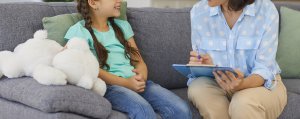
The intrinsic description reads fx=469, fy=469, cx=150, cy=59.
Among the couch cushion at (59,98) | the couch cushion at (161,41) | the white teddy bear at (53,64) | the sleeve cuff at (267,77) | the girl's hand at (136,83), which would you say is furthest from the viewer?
the couch cushion at (161,41)

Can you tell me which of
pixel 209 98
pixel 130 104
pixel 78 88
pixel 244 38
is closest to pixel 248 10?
pixel 244 38

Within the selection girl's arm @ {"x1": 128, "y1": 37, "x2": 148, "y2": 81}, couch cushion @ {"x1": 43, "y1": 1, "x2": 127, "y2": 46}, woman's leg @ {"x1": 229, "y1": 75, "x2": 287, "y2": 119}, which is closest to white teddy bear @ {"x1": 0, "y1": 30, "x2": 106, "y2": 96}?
couch cushion @ {"x1": 43, "y1": 1, "x2": 127, "y2": 46}

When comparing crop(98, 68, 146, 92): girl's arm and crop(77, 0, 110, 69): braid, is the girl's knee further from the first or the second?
crop(77, 0, 110, 69): braid

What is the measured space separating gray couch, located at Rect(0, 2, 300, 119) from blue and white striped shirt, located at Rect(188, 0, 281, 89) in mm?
249

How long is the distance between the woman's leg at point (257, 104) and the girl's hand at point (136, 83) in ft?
1.23

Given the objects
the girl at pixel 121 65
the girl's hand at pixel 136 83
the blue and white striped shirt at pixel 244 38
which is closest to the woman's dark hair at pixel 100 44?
the girl at pixel 121 65

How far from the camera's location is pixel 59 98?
143 centimetres

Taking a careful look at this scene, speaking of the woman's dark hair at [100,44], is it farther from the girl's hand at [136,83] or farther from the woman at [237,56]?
the woman at [237,56]

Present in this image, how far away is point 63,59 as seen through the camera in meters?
1.58

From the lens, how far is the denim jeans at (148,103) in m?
1.67

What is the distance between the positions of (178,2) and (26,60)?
2.31 m

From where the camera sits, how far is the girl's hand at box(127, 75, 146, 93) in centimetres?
186

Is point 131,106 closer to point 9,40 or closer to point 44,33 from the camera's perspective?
point 44,33

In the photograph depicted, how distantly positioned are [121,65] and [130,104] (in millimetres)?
322
